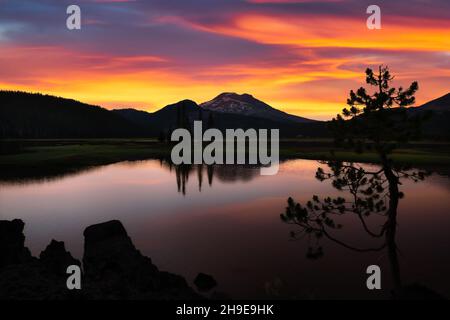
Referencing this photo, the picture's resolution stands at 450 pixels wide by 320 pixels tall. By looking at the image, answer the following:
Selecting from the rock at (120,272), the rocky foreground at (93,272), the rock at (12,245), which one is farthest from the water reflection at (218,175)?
the rocky foreground at (93,272)

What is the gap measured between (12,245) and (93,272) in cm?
501

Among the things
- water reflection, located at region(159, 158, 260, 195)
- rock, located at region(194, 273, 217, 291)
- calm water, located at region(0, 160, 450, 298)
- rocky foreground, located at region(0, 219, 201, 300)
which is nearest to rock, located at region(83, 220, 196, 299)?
rocky foreground, located at region(0, 219, 201, 300)

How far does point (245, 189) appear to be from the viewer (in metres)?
46.6

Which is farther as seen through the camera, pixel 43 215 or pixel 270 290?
pixel 43 215

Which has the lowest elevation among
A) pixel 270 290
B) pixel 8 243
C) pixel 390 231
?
pixel 270 290

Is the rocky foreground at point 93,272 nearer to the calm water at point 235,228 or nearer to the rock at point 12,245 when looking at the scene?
the rock at point 12,245

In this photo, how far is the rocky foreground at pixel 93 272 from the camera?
15477 millimetres
